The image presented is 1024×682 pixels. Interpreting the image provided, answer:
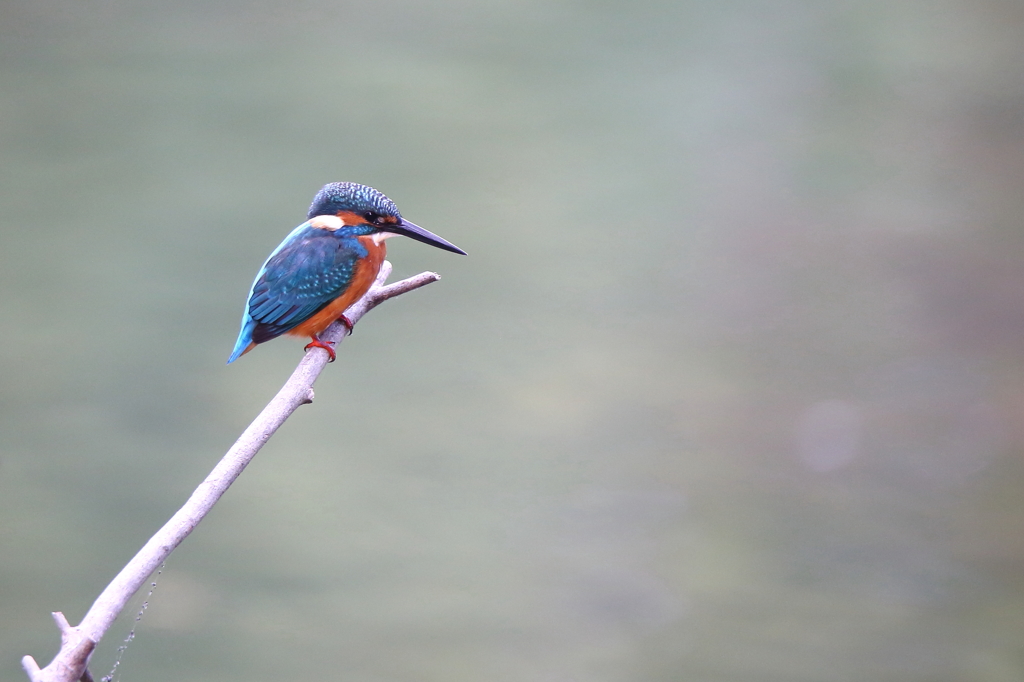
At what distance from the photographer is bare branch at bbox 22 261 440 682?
0.76 m

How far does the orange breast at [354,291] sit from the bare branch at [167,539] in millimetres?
134

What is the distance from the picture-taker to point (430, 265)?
4102 millimetres

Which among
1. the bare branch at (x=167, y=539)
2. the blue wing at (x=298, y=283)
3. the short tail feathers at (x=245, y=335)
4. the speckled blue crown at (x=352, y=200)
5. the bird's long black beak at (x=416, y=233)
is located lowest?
the bare branch at (x=167, y=539)

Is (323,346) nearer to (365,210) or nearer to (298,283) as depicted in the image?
(298,283)

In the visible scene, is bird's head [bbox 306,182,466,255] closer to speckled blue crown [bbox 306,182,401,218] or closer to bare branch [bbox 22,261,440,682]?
speckled blue crown [bbox 306,182,401,218]

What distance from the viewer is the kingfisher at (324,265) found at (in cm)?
168

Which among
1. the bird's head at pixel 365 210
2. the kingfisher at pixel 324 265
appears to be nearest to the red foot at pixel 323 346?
the kingfisher at pixel 324 265

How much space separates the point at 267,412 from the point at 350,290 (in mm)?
541

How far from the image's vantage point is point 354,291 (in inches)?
68.9

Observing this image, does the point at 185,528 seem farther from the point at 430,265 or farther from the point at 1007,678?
the point at 430,265

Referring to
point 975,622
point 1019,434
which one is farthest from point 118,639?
point 1019,434

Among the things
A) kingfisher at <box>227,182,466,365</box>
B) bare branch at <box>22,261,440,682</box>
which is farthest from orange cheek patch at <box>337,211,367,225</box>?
bare branch at <box>22,261,440,682</box>

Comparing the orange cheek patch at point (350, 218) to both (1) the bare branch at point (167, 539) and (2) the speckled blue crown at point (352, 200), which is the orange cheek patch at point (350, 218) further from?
(1) the bare branch at point (167, 539)

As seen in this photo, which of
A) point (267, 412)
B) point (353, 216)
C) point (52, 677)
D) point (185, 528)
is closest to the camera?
point (52, 677)
